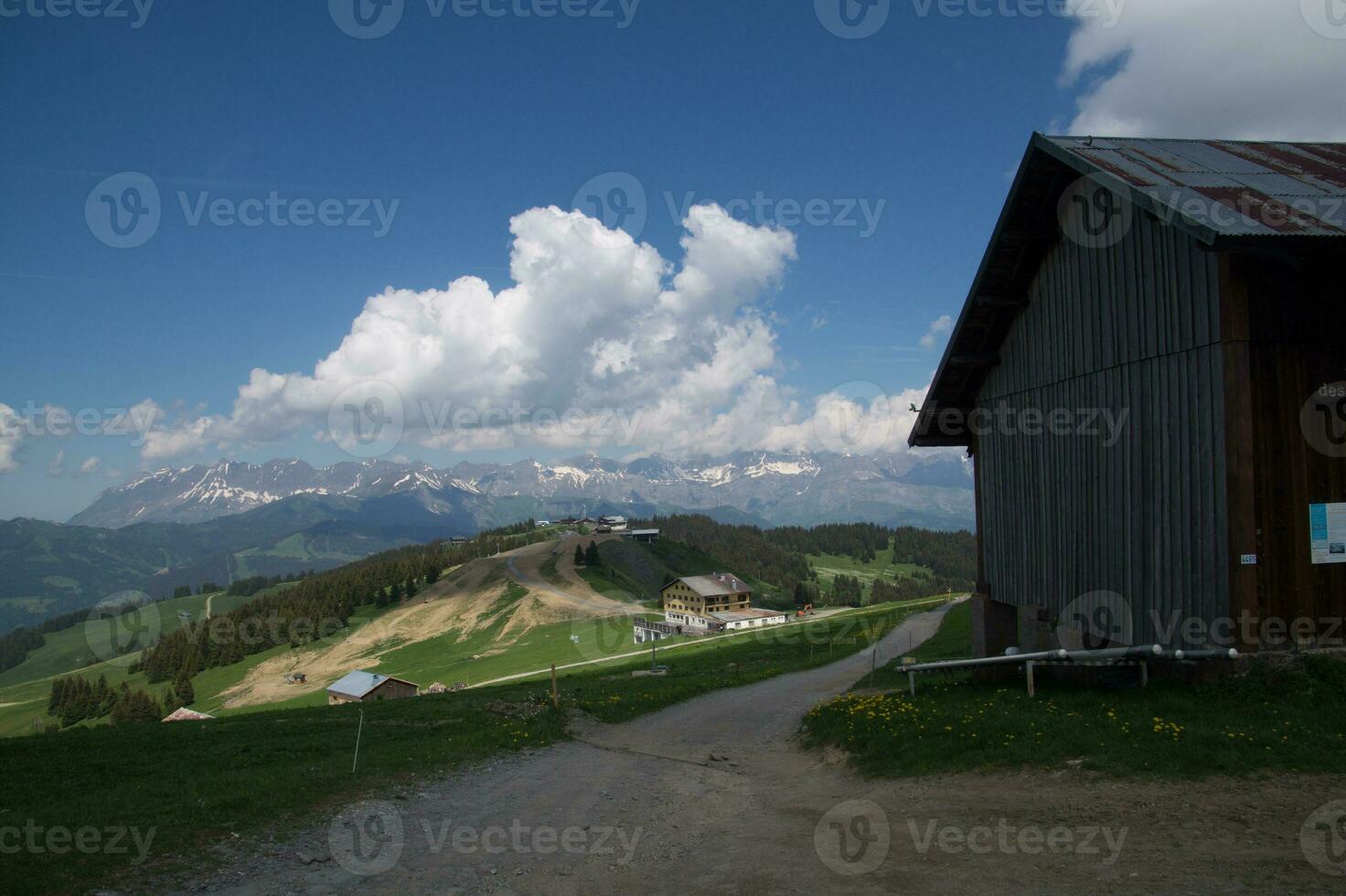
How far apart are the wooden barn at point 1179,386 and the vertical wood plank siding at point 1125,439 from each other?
0.14 feet

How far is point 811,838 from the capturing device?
1070 centimetres

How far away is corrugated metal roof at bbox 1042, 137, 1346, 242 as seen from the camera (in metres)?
11.7

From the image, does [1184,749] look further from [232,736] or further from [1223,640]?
[232,736]

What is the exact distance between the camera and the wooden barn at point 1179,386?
1245 centimetres

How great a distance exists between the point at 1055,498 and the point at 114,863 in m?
18.3

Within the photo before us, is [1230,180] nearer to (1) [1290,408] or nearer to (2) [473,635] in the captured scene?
(1) [1290,408]

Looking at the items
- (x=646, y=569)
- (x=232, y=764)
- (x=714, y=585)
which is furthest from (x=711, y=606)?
(x=232, y=764)

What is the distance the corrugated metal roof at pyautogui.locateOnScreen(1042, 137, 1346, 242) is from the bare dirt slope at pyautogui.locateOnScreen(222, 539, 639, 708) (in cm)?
9919

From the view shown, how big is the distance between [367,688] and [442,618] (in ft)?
223

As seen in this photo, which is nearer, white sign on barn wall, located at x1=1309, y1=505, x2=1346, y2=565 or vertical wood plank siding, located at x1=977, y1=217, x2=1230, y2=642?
white sign on barn wall, located at x1=1309, y1=505, x2=1346, y2=565

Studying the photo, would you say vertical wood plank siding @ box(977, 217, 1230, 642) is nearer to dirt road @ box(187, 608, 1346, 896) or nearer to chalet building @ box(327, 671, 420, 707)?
dirt road @ box(187, 608, 1346, 896)

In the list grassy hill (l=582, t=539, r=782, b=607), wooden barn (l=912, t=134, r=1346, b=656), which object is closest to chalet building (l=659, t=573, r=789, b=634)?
grassy hill (l=582, t=539, r=782, b=607)

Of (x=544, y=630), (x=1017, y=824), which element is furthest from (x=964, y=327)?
(x=544, y=630)

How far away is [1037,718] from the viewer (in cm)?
1322
